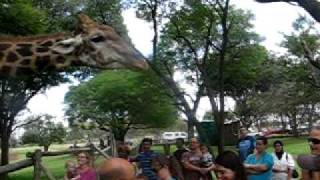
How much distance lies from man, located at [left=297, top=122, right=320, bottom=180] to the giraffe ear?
4.04m

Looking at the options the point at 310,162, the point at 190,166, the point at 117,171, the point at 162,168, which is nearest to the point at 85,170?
the point at 190,166

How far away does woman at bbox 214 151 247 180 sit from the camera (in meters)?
4.26

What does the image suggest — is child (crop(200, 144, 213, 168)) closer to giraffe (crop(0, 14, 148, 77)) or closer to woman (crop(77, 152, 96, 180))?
woman (crop(77, 152, 96, 180))

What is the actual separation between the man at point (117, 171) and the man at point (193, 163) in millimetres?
7029

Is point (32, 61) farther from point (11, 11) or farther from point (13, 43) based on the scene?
point (11, 11)

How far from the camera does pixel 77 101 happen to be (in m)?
38.8

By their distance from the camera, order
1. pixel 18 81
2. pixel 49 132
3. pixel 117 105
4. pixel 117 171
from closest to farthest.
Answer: pixel 117 171
pixel 18 81
pixel 117 105
pixel 49 132

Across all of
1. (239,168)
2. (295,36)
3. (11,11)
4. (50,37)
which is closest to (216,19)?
(11,11)

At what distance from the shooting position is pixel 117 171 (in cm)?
323

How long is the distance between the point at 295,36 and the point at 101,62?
27.0 metres

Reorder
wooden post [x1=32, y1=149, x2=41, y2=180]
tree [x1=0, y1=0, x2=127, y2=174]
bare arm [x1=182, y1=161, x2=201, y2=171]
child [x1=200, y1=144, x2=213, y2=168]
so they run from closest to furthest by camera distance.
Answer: bare arm [x1=182, y1=161, x2=201, y2=171]
child [x1=200, y1=144, x2=213, y2=168]
wooden post [x1=32, y1=149, x2=41, y2=180]
tree [x1=0, y1=0, x2=127, y2=174]

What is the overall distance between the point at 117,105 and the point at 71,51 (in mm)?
29095

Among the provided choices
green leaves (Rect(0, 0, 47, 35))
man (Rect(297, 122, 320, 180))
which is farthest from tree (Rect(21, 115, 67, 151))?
man (Rect(297, 122, 320, 180))

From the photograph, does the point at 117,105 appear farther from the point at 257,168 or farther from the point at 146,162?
the point at 257,168
